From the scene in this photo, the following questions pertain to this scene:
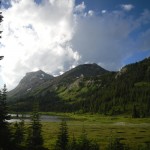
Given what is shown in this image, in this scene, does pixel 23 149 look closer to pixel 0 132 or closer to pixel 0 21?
pixel 0 132

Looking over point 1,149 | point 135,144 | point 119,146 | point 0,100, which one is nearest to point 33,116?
point 0,100

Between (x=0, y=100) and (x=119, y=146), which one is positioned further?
(x=119, y=146)

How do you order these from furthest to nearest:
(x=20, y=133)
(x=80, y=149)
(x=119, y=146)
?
(x=20, y=133), (x=80, y=149), (x=119, y=146)

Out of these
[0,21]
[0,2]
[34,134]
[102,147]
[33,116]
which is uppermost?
[0,2]

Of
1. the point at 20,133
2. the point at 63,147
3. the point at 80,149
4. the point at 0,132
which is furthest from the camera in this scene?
the point at 20,133

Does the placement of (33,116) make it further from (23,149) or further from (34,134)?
(23,149)

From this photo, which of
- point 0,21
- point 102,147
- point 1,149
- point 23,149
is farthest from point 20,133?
point 0,21

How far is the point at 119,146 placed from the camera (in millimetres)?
42625

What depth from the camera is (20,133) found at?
240ft

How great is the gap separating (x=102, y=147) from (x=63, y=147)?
62.5ft

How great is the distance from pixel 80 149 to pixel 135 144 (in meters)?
35.8

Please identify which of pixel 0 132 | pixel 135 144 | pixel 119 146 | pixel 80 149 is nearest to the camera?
pixel 0 132

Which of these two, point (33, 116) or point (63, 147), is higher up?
point (33, 116)

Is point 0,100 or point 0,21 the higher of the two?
point 0,21
